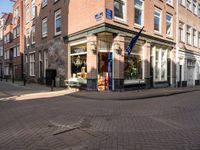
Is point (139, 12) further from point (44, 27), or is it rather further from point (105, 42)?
point (44, 27)

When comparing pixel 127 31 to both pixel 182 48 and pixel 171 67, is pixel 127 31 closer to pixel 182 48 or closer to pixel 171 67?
pixel 171 67

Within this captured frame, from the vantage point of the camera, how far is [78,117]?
7898 mm

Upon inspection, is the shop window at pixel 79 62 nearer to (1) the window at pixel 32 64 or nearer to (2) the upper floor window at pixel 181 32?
(1) the window at pixel 32 64

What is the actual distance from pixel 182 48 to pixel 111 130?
1983 centimetres

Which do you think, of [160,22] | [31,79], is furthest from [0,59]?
[160,22]

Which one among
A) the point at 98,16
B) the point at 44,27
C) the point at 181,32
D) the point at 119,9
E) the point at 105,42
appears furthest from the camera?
the point at 181,32

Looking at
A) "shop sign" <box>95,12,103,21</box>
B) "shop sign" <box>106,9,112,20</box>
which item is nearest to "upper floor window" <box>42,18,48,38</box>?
"shop sign" <box>95,12,103,21</box>

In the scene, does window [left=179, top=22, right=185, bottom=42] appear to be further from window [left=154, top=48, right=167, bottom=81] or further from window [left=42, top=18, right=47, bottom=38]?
window [left=42, top=18, right=47, bottom=38]

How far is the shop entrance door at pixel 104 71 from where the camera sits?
15.5 metres

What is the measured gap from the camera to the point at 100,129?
6301 millimetres

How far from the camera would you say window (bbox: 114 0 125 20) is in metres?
15.5

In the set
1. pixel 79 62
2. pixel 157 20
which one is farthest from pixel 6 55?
pixel 157 20

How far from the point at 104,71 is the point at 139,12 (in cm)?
587

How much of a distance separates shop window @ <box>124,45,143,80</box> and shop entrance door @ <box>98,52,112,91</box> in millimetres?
1392
